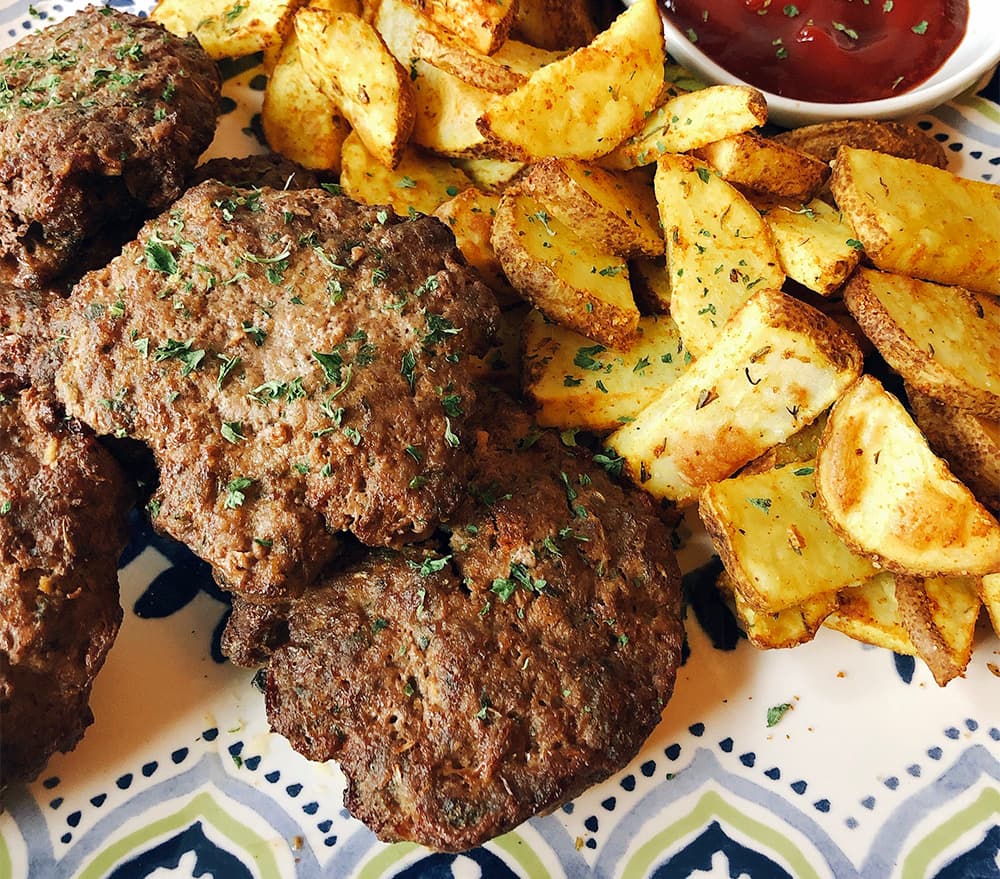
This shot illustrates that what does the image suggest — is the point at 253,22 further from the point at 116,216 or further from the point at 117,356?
the point at 117,356

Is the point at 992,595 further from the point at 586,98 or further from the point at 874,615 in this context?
the point at 586,98

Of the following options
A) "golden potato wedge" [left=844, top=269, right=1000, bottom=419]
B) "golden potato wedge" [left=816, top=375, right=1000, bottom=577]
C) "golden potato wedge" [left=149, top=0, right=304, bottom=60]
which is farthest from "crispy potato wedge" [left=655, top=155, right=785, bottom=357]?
"golden potato wedge" [left=149, top=0, right=304, bottom=60]

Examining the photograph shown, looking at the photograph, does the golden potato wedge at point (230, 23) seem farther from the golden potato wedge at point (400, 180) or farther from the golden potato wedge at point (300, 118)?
the golden potato wedge at point (400, 180)

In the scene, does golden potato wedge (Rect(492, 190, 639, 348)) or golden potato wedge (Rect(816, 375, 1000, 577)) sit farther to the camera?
golden potato wedge (Rect(492, 190, 639, 348))

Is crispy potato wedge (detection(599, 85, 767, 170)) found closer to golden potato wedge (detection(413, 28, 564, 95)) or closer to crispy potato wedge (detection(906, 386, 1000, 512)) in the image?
golden potato wedge (detection(413, 28, 564, 95))

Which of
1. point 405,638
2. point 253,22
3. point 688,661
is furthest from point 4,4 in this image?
point 688,661

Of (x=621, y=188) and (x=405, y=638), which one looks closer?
(x=405, y=638)

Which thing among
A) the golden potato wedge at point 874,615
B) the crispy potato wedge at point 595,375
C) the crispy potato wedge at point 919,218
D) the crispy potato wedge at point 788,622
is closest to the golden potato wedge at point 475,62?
the crispy potato wedge at point 595,375
